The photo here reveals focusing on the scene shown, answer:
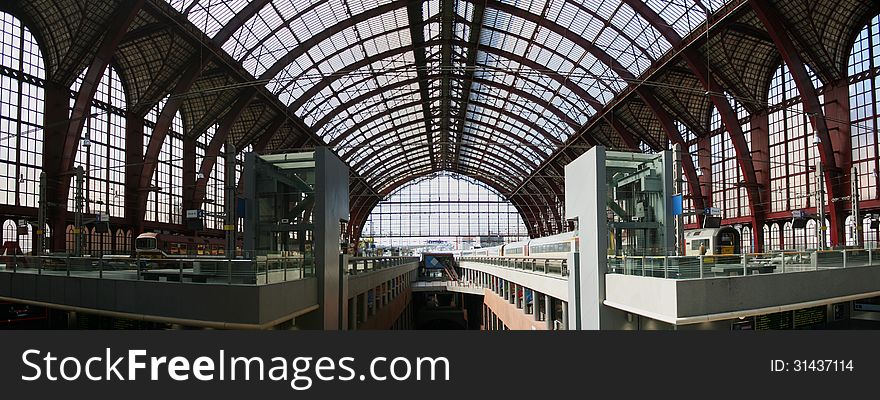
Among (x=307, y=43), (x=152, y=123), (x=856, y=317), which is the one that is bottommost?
(x=856, y=317)

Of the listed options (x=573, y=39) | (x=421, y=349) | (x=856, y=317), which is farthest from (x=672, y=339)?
(x=573, y=39)

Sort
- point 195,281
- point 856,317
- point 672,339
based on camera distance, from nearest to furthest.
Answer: point 672,339 → point 195,281 → point 856,317

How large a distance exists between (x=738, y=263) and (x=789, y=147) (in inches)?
1333

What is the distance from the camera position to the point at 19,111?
1427 inches

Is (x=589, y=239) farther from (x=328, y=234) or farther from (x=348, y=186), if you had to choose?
(x=348, y=186)

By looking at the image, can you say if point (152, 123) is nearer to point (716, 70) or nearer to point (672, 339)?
point (716, 70)

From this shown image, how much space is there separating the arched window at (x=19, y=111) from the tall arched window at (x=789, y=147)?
45751 mm

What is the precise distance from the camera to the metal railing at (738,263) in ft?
51.1

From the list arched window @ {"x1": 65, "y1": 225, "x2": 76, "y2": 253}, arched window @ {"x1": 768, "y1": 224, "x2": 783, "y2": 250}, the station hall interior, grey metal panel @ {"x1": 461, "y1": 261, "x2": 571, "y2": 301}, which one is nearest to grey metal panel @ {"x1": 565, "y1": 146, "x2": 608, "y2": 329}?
the station hall interior

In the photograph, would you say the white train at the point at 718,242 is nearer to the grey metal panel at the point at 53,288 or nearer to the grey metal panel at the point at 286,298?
the grey metal panel at the point at 286,298

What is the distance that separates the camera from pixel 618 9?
4319 centimetres

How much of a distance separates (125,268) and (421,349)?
44.2 ft

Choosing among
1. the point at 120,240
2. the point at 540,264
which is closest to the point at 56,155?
the point at 120,240

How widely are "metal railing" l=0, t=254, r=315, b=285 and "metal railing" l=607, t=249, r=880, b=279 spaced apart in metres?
9.14
